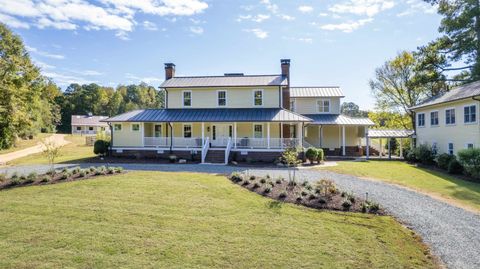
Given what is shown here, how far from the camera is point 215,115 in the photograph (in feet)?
84.3

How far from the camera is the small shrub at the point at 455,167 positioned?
19312mm

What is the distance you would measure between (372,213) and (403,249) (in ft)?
8.56

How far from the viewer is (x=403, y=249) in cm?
702

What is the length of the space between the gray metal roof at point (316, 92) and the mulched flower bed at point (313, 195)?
20.5 meters

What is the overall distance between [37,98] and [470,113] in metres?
46.3

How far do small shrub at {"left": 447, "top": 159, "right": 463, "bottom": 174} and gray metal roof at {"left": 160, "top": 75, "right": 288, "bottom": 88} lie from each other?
13.7 m

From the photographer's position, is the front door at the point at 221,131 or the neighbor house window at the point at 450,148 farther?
the front door at the point at 221,131

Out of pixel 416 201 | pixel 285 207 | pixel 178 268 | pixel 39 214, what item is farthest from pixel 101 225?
pixel 416 201

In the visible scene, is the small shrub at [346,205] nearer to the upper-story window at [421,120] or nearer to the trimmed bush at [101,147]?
the trimmed bush at [101,147]

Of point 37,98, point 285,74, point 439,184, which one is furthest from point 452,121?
point 37,98

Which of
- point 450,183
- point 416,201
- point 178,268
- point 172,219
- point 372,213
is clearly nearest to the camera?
point 178,268

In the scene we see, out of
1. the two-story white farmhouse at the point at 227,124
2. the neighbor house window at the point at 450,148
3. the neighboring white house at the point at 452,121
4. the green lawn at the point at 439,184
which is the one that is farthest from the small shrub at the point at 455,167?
the two-story white farmhouse at the point at 227,124

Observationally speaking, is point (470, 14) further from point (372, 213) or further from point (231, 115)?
point (372, 213)

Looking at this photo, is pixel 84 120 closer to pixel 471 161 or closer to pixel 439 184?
pixel 439 184
